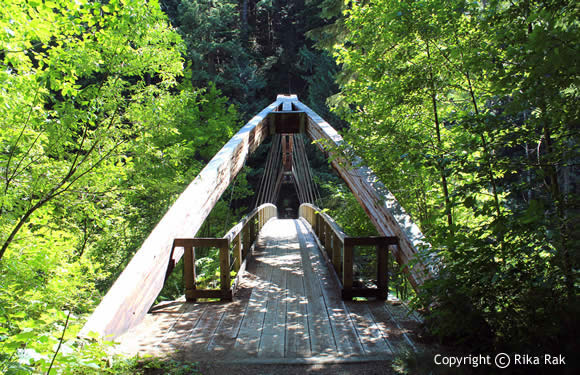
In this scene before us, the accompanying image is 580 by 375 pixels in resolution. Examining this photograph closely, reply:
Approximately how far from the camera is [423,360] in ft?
4.57

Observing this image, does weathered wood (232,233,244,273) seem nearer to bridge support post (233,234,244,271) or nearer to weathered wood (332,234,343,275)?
bridge support post (233,234,244,271)

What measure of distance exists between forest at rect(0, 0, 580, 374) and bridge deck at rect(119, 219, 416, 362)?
11.5 inches

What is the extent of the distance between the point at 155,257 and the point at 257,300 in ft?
3.79

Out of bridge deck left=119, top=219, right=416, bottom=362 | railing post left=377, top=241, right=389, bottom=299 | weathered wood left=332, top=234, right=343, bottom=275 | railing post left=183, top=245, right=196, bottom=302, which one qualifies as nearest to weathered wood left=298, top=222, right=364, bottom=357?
bridge deck left=119, top=219, right=416, bottom=362

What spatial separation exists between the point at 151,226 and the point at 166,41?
862cm

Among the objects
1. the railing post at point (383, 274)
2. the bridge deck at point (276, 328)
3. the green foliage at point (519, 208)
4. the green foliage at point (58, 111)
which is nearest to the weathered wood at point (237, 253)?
the bridge deck at point (276, 328)

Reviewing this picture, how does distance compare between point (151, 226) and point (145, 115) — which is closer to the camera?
point (145, 115)

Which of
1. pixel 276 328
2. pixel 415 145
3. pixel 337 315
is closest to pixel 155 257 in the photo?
pixel 276 328

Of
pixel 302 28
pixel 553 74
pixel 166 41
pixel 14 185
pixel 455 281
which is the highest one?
pixel 302 28

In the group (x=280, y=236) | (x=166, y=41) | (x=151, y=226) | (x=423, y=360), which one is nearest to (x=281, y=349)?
(x=423, y=360)

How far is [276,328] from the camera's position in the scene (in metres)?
2.73

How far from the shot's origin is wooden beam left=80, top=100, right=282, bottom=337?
2.21 meters

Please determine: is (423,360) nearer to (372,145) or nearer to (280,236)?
(372,145)

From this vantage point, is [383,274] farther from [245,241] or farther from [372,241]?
[245,241]
